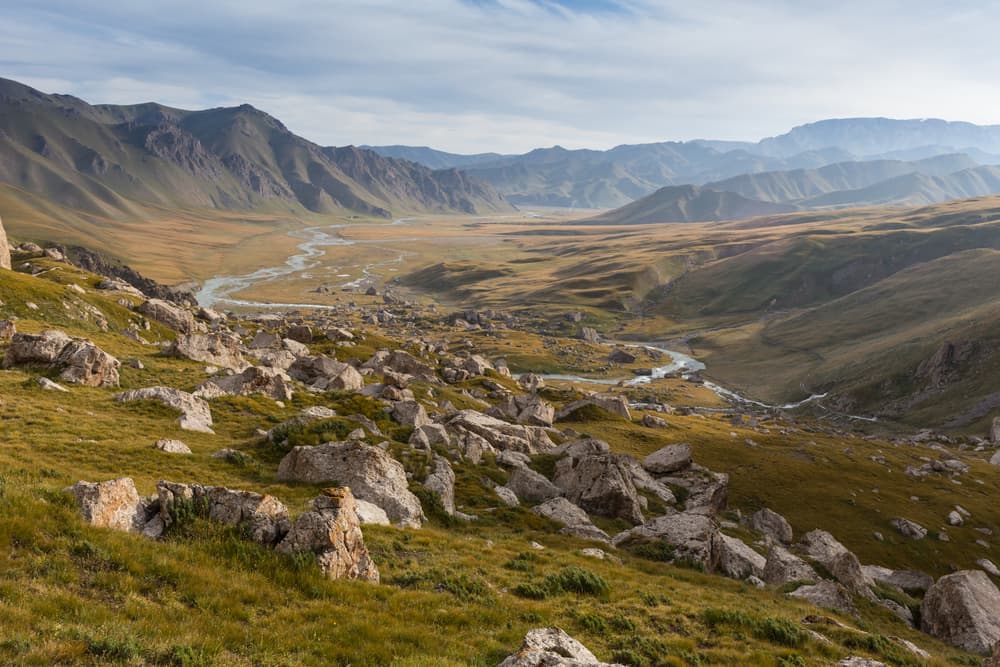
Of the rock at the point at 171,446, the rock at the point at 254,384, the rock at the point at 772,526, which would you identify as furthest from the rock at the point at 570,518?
the rock at the point at 772,526

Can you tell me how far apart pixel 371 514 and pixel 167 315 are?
67017mm

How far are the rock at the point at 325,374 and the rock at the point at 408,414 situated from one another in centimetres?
1544

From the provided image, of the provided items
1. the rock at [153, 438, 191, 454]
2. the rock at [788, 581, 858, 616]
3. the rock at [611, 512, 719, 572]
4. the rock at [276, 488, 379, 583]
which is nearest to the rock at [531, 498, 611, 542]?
the rock at [611, 512, 719, 572]

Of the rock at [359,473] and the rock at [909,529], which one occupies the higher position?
the rock at [359,473]

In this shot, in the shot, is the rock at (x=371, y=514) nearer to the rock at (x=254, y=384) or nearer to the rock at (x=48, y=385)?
the rock at (x=48, y=385)

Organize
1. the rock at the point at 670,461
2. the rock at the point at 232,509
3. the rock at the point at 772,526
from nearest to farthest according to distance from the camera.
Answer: the rock at the point at 232,509 < the rock at the point at 772,526 < the rock at the point at 670,461

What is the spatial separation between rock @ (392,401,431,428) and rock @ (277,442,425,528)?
1716 centimetres

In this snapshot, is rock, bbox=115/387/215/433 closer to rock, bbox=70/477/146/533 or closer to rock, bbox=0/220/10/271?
rock, bbox=70/477/146/533

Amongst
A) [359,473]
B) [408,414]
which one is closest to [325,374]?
[408,414]

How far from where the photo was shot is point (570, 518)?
3603cm

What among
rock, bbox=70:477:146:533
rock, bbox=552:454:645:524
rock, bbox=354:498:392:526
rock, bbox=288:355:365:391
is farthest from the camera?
rock, bbox=288:355:365:391

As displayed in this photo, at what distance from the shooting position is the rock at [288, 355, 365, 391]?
6244cm

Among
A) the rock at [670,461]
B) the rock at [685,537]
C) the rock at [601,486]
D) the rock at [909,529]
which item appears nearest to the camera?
the rock at [685,537]

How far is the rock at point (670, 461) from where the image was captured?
56875 millimetres
